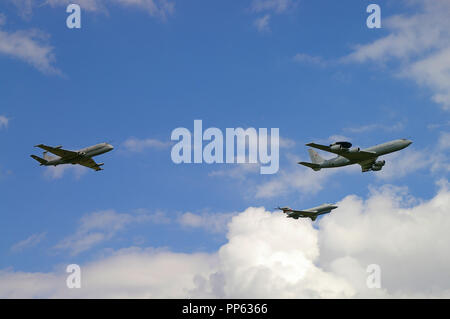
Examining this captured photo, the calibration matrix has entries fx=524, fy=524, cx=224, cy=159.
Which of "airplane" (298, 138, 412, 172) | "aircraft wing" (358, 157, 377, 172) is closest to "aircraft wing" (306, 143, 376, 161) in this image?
"airplane" (298, 138, 412, 172)

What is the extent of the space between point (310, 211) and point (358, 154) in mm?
33668

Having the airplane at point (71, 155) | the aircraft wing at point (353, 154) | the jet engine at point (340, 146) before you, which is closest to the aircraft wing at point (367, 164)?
the aircraft wing at point (353, 154)

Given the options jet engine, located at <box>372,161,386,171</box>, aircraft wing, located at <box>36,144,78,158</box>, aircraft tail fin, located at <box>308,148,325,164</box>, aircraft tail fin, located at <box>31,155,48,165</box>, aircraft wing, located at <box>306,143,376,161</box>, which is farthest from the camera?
aircraft tail fin, located at <box>308,148,325,164</box>

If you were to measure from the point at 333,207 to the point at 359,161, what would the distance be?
30294 mm

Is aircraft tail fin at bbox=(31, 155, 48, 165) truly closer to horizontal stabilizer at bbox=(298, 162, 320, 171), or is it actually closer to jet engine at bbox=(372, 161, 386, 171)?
horizontal stabilizer at bbox=(298, 162, 320, 171)

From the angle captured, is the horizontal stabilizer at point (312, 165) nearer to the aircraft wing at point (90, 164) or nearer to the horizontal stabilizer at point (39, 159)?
the aircraft wing at point (90, 164)

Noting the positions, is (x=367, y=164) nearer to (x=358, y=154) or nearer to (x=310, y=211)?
(x=358, y=154)

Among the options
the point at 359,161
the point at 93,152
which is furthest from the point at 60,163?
the point at 359,161

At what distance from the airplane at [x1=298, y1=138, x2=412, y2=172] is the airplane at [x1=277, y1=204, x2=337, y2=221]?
787 inches

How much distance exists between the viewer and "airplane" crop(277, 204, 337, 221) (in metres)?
140

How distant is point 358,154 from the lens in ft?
372
